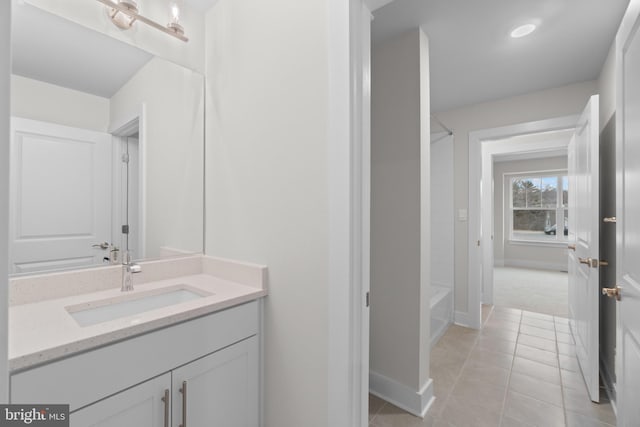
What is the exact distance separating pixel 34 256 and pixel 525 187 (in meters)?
8.11

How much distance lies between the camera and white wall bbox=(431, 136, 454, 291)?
337 cm

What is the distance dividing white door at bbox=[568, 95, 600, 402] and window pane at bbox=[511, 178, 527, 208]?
4.75m

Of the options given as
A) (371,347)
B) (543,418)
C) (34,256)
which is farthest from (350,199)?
(543,418)

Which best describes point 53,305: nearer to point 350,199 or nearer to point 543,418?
point 350,199

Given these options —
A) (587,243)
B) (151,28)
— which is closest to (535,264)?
(587,243)

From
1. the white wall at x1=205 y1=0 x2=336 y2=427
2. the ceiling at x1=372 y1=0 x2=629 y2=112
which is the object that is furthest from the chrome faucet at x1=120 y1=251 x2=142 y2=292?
the ceiling at x1=372 y1=0 x2=629 y2=112

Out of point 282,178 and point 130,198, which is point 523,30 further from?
point 130,198

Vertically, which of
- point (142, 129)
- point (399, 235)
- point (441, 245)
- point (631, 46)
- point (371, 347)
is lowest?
point (371, 347)

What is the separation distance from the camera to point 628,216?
107cm

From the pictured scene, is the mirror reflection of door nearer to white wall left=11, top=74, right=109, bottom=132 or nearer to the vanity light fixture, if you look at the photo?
white wall left=11, top=74, right=109, bottom=132

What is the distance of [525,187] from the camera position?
6656mm

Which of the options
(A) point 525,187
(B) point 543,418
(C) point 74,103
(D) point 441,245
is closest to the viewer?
(C) point 74,103

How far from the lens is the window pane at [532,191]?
650 cm

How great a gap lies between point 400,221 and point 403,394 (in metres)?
1.13
